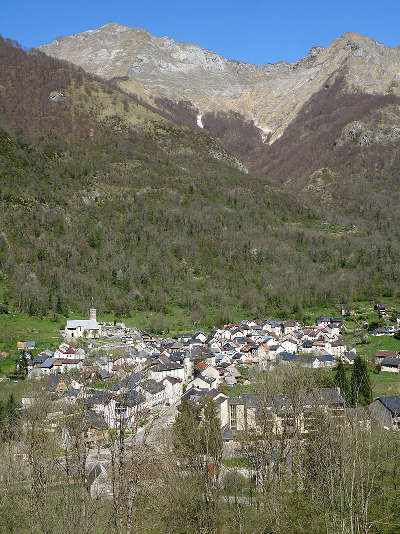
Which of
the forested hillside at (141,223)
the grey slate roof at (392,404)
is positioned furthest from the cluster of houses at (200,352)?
the forested hillside at (141,223)

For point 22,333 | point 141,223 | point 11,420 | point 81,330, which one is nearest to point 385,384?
point 11,420

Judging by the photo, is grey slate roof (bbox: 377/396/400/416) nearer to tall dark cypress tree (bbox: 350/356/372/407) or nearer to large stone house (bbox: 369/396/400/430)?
large stone house (bbox: 369/396/400/430)

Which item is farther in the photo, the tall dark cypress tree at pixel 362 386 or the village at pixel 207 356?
the village at pixel 207 356

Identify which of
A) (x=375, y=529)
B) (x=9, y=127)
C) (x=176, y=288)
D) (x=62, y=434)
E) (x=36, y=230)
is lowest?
(x=375, y=529)

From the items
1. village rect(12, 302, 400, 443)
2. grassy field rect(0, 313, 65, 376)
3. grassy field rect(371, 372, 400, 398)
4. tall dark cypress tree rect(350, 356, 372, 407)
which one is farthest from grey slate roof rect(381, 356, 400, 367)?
grassy field rect(0, 313, 65, 376)

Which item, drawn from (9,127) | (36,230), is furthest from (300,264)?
(9,127)

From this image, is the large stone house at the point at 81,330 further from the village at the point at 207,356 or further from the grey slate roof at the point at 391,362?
the grey slate roof at the point at 391,362

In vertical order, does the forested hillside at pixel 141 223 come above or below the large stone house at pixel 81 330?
above

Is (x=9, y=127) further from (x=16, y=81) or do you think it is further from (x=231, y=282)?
(x=231, y=282)
